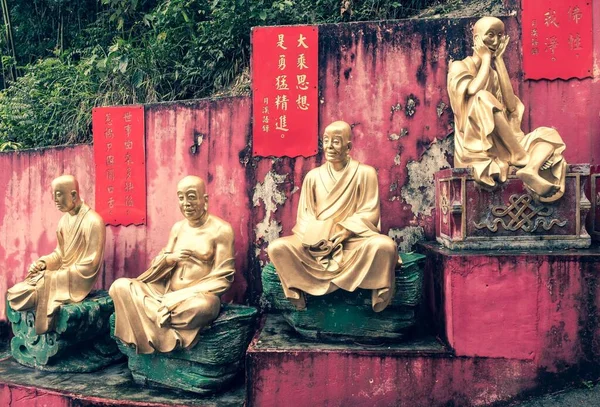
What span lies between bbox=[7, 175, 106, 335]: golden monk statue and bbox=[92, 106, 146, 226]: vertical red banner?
0.42 metres

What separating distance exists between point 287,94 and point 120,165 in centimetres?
196

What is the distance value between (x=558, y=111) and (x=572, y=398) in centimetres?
264

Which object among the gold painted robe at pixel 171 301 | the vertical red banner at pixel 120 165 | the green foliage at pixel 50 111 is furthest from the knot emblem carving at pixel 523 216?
the green foliage at pixel 50 111

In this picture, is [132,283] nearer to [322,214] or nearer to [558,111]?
[322,214]

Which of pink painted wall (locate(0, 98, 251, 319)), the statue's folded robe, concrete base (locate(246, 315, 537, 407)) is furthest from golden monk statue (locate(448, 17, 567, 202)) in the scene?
the statue's folded robe

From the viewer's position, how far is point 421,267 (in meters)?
4.19

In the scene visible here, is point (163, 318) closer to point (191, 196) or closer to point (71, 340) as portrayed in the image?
point (191, 196)

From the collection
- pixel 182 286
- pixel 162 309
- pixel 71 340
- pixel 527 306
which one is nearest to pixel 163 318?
pixel 162 309

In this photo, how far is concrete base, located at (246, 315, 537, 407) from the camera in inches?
148

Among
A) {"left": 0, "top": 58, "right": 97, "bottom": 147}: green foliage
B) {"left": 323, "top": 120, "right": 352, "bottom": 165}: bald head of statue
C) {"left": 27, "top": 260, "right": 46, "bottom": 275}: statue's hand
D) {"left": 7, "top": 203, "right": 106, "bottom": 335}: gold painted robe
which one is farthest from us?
{"left": 0, "top": 58, "right": 97, "bottom": 147}: green foliage

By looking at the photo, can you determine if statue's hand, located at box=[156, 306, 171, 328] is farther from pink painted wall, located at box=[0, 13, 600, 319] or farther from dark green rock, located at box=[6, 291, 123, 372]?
pink painted wall, located at box=[0, 13, 600, 319]

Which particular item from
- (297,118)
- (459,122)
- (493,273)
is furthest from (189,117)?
(493,273)

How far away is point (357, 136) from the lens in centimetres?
511

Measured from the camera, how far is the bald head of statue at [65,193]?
4965mm
